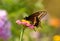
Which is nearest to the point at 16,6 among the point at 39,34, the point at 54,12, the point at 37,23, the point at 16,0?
the point at 16,0

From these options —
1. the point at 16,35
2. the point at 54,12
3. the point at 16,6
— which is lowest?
the point at 16,35

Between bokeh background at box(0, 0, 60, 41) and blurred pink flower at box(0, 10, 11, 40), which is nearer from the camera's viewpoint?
blurred pink flower at box(0, 10, 11, 40)

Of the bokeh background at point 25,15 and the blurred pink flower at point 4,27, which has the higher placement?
the bokeh background at point 25,15

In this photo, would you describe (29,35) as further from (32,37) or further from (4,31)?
(4,31)

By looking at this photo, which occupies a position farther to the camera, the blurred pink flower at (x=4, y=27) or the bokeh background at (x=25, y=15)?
the bokeh background at (x=25, y=15)

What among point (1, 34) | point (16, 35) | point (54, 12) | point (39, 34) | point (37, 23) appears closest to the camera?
point (37, 23)

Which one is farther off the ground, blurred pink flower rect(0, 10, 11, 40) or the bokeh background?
the bokeh background

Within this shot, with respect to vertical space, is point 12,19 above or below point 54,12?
below

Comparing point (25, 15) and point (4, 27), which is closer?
point (4, 27)

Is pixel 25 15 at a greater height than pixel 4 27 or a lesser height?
greater

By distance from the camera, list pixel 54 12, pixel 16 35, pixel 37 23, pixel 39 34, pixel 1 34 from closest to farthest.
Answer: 1. pixel 37 23
2. pixel 1 34
3. pixel 16 35
4. pixel 39 34
5. pixel 54 12

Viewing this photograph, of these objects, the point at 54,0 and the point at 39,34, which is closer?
the point at 39,34
